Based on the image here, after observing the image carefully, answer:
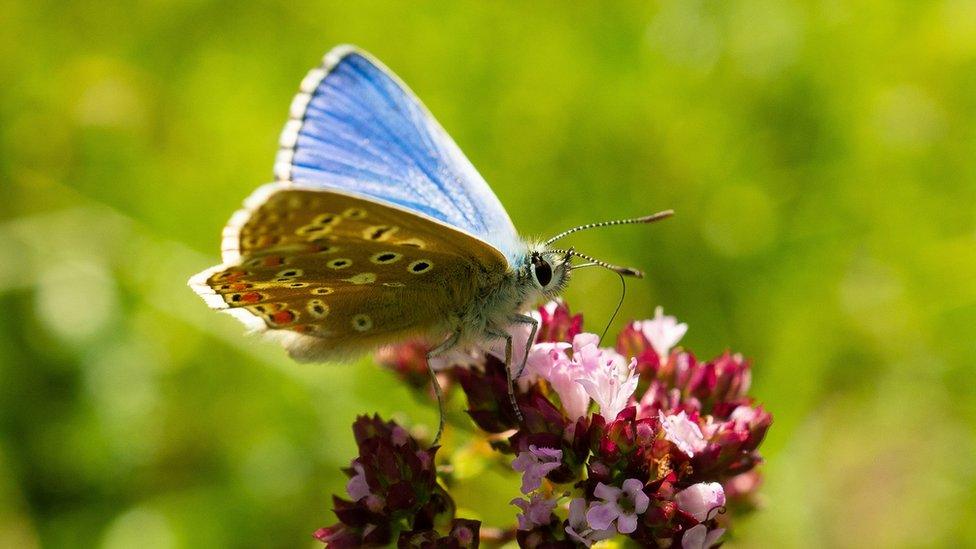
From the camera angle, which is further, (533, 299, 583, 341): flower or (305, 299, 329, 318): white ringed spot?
(533, 299, 583, 341): flower

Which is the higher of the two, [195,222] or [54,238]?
[195,222]

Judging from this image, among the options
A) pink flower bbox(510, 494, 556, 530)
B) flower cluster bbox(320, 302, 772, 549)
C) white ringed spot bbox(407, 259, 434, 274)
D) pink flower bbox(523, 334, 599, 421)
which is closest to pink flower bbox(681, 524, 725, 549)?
flower cluster bbox(320, 302, 772, 549)

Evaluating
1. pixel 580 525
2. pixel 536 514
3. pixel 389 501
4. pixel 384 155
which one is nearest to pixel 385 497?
pixel 389 501

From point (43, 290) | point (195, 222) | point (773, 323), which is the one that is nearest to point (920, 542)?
point (773, 323)

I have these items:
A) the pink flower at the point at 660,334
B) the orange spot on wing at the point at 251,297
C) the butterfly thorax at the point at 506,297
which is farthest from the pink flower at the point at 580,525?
the orange spot on wing at the point at 251,297

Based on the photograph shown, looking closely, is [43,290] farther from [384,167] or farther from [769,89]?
[769,89]

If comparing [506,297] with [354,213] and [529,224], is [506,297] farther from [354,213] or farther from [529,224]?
[529,224]

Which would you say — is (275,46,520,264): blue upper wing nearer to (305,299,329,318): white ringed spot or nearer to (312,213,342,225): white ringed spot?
(305,299,329,318): white ringed spot
